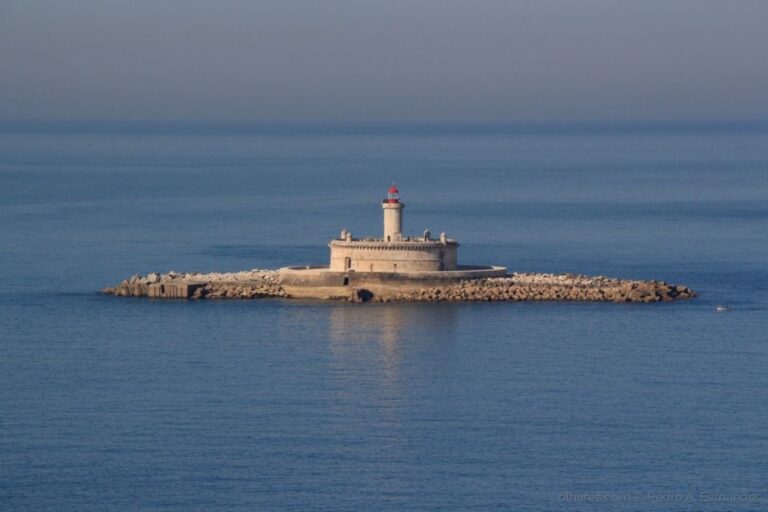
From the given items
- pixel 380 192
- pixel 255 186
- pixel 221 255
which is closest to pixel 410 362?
pixel 221 255

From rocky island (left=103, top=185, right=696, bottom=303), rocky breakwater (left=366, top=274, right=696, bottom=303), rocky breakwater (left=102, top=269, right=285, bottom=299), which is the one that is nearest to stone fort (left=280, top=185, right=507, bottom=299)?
rocky island (left=103, top=185, right=696, bottom=303)

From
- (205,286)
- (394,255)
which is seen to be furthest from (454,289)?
(205,286)

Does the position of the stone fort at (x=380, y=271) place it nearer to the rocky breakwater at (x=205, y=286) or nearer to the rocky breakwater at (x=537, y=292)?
the rocky breakwater at (x=537, y=292)

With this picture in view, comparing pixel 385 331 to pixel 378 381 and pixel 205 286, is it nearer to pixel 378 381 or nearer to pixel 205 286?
pixel 378 381

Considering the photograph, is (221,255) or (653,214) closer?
(221,255)

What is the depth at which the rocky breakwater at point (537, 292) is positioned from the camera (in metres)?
66.0

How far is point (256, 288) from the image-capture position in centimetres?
6725

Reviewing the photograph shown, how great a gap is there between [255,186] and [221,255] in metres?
49.7

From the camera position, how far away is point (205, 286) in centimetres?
6750

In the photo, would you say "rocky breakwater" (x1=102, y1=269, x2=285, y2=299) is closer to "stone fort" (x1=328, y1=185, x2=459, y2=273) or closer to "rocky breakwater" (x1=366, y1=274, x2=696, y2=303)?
"stone fort" (x1=328, y1=185, x2=459, y2=273)

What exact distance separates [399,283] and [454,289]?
1.61 meters

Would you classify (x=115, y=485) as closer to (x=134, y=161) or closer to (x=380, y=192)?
(x=380, y=192)

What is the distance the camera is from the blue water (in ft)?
137

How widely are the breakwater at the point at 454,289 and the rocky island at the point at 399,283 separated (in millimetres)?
29
